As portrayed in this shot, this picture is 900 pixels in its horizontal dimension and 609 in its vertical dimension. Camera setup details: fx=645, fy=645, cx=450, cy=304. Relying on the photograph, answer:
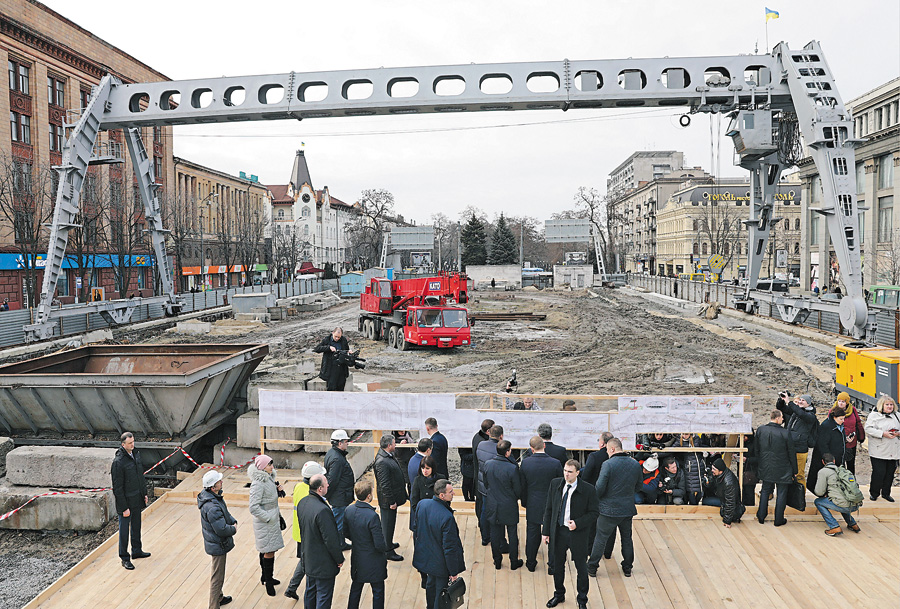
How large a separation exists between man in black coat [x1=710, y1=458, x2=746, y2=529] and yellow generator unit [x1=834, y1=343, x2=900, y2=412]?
7.37 m

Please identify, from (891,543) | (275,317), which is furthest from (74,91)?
(891,543)

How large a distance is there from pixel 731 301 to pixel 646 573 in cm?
3459

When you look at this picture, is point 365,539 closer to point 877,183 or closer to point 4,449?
point 4,449

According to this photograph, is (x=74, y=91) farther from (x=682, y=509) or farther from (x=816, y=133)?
(x=682, y=509)

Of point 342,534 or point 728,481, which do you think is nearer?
point 342,534

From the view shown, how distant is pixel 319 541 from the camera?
18.5ft

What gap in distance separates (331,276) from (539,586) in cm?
6708

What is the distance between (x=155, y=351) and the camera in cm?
1464

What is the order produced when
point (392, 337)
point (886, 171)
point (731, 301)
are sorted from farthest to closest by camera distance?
1. point (886, 171)
2. point (731, 301)
3. point (392, 337)

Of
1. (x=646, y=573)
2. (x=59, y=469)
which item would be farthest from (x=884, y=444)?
(x=59, y=469)

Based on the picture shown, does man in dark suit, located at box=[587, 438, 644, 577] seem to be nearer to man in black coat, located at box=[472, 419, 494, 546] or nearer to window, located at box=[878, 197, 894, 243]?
man in black coat, located at box=[472, 419, 494, 546]

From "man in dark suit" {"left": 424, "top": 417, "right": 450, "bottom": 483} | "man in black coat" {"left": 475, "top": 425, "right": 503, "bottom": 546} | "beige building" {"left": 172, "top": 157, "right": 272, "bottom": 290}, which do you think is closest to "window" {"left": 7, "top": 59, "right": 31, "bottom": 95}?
"beige building" {"left": 172, "top": 157, "right": 272, "bottom": 290}

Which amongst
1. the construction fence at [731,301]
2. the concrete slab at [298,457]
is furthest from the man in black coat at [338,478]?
the construction fence at [731,301]

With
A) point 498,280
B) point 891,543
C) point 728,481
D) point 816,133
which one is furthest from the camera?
point 498,280
